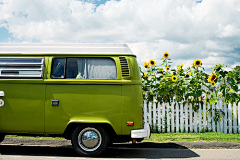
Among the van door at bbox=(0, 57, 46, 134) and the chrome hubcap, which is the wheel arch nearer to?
the chrome hubcap

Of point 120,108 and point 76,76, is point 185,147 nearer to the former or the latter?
point 120,108

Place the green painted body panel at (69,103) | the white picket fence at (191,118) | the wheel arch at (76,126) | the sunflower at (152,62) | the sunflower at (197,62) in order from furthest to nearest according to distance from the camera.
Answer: the sunflower at (152,62), the sunflower at (197,62), the white picket fence at (191,118), the wheel arch at (76,126), the green painted body panel at (69,103)

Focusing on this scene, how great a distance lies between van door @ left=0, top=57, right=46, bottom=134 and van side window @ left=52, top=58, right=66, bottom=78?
28 centimetres

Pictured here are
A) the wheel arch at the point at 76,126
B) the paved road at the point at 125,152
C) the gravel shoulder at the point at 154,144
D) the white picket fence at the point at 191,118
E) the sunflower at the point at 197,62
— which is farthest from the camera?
the sunflower at the point at 197,62

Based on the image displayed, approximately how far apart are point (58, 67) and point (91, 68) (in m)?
0.78

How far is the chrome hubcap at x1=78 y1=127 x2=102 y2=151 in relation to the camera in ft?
19.7

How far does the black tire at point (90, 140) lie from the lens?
19.6 feet

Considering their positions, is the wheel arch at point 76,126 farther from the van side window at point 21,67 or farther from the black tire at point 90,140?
the van side window at point 21,67

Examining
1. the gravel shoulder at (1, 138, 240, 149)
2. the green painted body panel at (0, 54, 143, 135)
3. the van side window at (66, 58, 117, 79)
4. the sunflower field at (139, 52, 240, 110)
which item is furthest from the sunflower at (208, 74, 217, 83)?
the van side window at (66, 58, 117, 79)

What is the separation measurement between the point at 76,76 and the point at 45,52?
98 cm

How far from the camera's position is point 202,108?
10023 mm

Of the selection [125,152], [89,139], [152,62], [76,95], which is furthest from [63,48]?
[152,62]

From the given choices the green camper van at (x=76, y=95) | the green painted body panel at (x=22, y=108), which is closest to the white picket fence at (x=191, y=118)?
the green camper van at (x=76, y=95)

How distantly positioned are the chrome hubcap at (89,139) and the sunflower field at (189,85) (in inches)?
179
